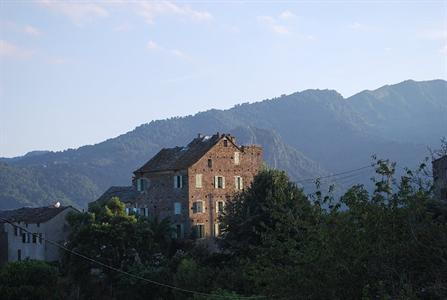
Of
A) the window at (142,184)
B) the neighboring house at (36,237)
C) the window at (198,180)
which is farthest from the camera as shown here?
the window at (142,184)

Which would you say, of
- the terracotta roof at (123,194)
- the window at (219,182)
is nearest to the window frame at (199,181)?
the window at (219,182)

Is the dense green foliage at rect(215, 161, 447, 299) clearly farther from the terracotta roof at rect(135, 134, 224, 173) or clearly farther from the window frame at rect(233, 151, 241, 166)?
the window frame at rect(233, 151, 241, 166)

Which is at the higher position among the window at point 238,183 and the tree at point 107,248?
the window at point 238,183

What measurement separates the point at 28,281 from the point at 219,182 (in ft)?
66.6

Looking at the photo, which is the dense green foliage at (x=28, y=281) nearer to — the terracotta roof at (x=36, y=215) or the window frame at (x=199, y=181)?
the terracotta roof at (x=36, y=215)

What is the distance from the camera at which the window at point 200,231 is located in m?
64.9

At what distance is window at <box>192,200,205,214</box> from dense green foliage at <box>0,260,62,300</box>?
45.8ft

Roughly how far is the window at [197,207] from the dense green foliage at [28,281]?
14.0 metres

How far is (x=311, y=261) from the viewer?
23.7 m

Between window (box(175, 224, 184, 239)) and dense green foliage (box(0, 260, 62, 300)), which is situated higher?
window (box(175, 224, 184, 239))

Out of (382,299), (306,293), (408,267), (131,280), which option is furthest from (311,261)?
(131,280)

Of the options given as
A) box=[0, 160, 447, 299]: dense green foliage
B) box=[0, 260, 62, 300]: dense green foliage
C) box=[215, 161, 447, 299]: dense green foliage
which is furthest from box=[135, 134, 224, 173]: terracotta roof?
box=[215, 161, 447, 299]: dense green foliage

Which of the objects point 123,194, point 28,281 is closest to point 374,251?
point 28,281

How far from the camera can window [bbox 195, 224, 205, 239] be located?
64.9 m
